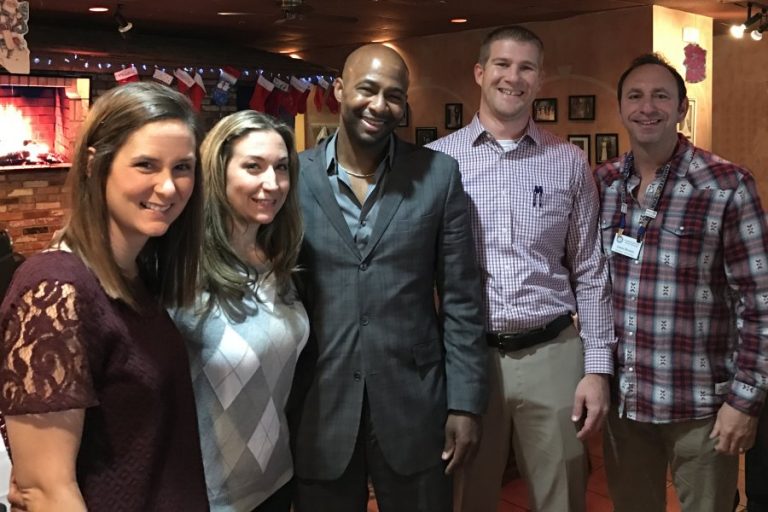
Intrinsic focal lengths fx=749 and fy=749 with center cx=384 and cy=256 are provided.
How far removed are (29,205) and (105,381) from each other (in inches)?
245

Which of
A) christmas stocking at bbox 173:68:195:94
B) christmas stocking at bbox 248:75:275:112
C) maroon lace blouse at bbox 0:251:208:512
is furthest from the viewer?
christmas stocking at bbox 248:75:275:112

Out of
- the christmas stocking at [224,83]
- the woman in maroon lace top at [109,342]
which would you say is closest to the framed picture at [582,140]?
the christmas stocking at [224,83]

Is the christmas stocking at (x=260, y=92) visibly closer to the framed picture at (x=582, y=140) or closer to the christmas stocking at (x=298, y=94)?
the christmas stocking at (x=298, y=94)

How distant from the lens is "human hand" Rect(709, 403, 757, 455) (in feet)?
6.37

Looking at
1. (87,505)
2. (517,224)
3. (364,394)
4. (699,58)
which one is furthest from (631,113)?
(699,58)

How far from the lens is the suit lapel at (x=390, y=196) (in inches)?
70.0

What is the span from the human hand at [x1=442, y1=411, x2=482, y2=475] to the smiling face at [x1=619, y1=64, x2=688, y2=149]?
35.6 inches

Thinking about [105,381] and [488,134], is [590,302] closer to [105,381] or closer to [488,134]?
[488,134]

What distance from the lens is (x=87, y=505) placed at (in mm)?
1183

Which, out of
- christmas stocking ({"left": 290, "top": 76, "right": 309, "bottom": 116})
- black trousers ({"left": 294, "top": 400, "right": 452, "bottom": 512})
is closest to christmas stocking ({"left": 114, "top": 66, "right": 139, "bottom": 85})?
christmas stocking ({"left": 290, "top": 76, "right": 309, "bottom": 116})

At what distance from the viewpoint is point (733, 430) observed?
76.4 inches

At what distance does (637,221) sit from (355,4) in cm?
425

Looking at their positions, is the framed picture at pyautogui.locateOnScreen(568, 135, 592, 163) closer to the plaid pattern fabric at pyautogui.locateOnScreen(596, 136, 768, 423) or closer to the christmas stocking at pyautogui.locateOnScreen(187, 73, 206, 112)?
the christmas stocking at pyautogui.locateOnScreen(187, 73, 206, 112)

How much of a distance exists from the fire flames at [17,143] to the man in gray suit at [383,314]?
5685mm
